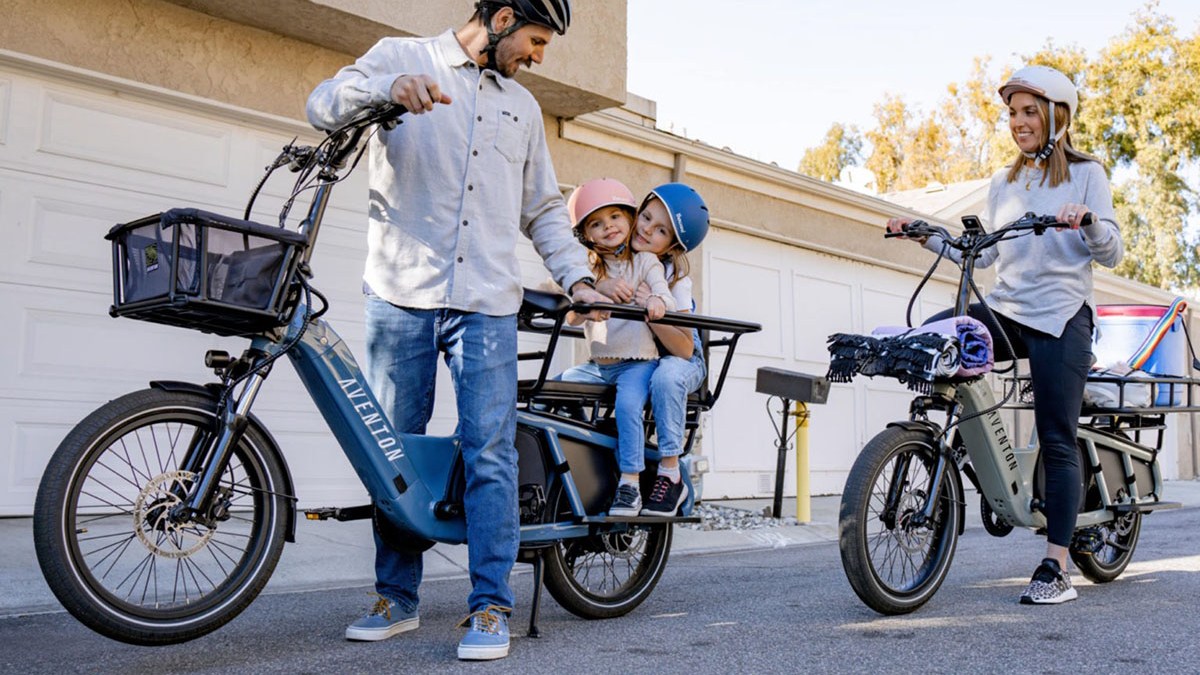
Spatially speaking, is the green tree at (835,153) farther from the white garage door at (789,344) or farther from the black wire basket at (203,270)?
the black wire basket at (203,270)

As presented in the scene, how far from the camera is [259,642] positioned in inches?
135

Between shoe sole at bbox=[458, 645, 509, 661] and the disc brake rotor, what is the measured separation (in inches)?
30.2

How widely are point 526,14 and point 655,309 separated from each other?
105cm

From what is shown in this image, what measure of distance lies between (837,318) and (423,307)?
8678 mm

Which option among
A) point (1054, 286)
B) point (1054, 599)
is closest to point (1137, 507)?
point (1054, 599)

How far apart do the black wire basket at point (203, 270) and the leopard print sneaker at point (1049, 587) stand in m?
2.99

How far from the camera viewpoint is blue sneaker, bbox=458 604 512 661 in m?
3.16

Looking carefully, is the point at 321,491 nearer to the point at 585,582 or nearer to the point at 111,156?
the point at 111,156

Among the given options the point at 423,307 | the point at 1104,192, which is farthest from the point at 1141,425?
the point at 423,307

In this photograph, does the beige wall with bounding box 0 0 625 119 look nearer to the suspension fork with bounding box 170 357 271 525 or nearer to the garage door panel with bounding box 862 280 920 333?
the suspension fork with bounding box 170 357 271 525

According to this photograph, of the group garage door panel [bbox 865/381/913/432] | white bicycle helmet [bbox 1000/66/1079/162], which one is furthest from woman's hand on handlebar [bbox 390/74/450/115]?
garage door panel [bbox 865/381/913/432]

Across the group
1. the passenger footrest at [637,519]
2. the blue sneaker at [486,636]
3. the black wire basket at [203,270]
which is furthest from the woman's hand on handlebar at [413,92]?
the passenger footrest at [637,519]

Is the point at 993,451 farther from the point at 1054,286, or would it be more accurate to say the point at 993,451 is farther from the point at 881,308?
the point at 881,308

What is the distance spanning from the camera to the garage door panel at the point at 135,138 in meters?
5.90
